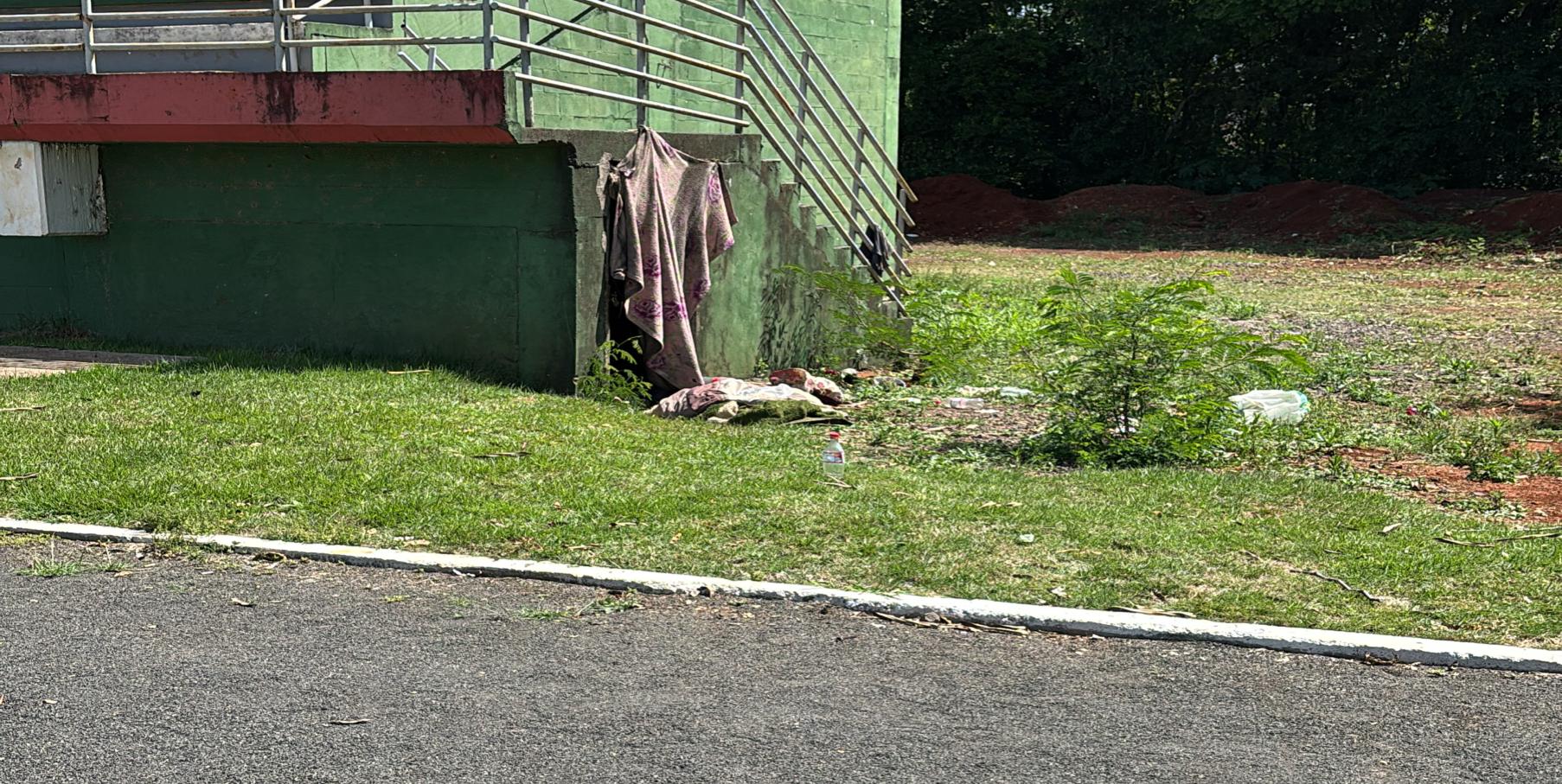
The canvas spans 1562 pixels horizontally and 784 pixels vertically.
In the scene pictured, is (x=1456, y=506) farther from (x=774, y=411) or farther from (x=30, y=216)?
(x=30, y=216)

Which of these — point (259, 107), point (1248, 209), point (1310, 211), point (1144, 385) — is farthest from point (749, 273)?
point (1248, 209)

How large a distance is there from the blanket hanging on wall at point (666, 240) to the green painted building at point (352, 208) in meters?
0.19

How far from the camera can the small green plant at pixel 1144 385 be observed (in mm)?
8992

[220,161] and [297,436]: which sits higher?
[220,161]

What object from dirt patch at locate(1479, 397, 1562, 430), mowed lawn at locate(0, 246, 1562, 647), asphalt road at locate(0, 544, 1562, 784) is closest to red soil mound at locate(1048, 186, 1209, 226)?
dirt patch at locate(1479, 397, 1562, 430)

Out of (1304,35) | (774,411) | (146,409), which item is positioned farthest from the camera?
(1304,35)

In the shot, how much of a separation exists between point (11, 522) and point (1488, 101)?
3335cm

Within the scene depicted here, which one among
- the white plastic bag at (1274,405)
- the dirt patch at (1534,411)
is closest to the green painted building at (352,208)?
the white plastic bag at (1274,405)

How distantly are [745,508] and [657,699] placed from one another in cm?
242

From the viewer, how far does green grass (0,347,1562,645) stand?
19.9 ft

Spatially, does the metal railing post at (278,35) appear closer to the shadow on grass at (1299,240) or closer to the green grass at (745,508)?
the green grass at (745,508)

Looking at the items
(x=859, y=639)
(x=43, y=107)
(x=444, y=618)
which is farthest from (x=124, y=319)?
(x=859, y=639)

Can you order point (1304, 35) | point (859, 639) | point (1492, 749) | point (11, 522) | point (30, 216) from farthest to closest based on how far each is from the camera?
point (1304, 35) < point (30, 216) < point (11, 522) < point (859, 639) < point (1492, 749)

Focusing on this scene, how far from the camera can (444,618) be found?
5570mm
